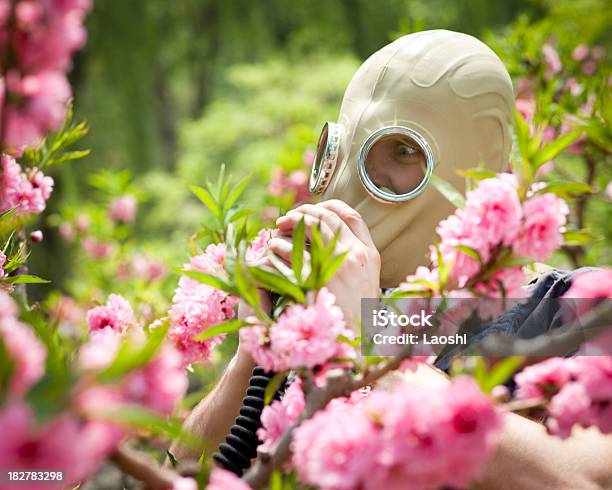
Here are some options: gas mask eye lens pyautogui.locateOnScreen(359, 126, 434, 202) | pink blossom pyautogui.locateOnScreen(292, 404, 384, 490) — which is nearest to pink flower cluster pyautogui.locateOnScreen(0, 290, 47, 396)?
pink blossom pyautogui.locateOnScreen(292, 404, 384, 490)

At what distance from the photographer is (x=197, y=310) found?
4.04 feet

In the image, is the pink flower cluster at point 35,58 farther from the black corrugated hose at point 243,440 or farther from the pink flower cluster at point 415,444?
the black corrugated hose at point 243,440

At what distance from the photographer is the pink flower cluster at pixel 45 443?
0.52 meters

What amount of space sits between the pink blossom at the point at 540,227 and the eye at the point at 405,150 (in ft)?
2.17

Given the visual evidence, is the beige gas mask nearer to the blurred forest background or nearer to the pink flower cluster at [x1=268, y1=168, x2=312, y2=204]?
the pink flower cluster at [x1=268, y1=168, x2=312, y2=204]

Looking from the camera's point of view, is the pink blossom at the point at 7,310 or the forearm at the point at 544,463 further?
the forearm at the point at 544,463

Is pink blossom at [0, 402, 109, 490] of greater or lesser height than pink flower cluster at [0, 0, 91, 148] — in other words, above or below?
below

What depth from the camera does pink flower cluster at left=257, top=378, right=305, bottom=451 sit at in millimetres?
886

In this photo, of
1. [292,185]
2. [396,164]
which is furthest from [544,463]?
[292,185]

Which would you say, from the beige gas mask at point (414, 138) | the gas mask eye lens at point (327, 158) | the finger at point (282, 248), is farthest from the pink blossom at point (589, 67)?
the finger at point (282, 248)

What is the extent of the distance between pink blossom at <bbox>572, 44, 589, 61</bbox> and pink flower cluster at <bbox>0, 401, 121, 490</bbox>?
3230 millimetres

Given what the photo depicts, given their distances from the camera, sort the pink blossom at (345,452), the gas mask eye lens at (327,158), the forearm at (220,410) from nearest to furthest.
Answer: the pink blossom at (345,452) → the forearm at (220,410) → the gas mask eye lens at (327,158)

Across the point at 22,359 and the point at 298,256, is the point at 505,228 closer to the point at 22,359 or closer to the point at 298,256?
the point at 298,256

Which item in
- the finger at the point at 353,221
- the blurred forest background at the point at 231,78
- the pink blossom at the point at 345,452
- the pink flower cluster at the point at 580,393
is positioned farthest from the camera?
the blurred forest background at the point at 231,78
